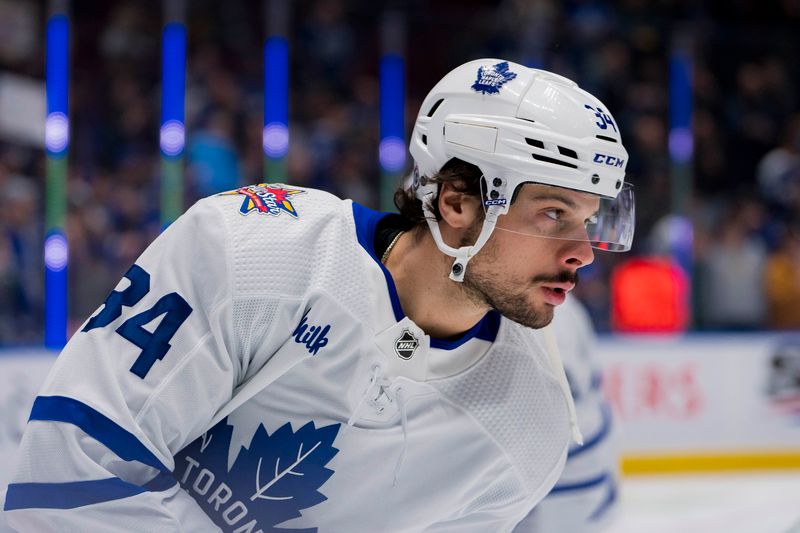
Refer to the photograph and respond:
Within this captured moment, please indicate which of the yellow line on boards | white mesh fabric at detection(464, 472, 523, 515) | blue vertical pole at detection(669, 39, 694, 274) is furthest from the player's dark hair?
blue vertical pole at detection(669, 39, 694, 274)

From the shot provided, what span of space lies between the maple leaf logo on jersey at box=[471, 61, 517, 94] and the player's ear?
19cm

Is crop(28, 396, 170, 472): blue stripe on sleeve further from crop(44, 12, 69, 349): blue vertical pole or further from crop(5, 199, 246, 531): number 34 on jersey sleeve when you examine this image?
crop(44, 12, 69, 349): blue vertical pole

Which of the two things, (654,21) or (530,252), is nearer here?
(530,252)

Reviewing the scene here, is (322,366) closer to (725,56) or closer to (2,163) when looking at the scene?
(2,163)

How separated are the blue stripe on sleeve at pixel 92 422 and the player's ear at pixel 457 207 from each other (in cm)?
69

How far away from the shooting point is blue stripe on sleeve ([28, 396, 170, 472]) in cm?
154

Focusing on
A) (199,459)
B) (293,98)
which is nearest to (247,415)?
(199,459)

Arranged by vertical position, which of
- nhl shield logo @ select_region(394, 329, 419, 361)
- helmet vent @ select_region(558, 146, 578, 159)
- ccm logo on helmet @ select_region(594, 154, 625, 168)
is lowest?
nhl shield logo @ select_region(394, 329, 419, 361)

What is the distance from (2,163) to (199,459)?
10.9 feet

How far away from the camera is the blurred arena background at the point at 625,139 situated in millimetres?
4727

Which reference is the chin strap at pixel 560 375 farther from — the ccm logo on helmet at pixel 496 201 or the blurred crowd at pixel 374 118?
the blurred crowd at pixel 374 118

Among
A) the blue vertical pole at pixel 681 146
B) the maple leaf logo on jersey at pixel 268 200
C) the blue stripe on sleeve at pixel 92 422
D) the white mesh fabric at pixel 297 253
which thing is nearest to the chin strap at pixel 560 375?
the white mesh fabric at pixel 297 253

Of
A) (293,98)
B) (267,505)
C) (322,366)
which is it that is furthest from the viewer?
(293,98)

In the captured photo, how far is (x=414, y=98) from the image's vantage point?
563cm
